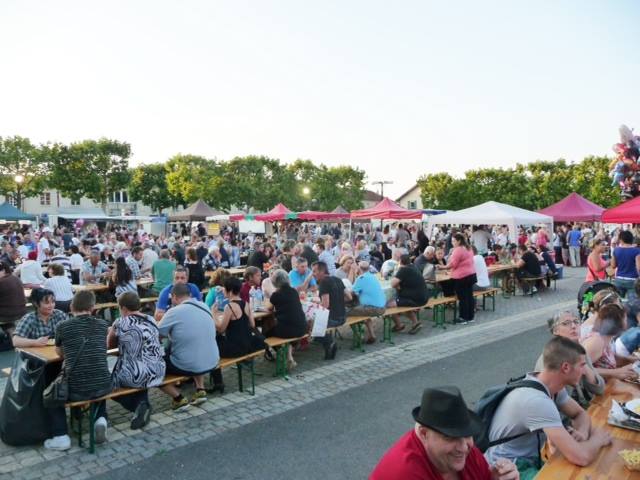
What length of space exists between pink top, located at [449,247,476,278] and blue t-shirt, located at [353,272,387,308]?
218 cm

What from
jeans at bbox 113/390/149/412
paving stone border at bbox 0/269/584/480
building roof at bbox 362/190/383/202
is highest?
building roof at bbox 362/190/383/202

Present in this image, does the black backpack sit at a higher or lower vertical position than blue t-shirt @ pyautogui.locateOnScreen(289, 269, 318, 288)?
lower

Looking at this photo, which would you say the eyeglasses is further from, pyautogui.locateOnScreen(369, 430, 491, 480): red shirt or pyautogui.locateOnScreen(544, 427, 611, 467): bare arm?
pyautogui.locateOnScreen(369, 430, 491, 480): red shirt

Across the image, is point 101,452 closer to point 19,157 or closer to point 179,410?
point 179,410

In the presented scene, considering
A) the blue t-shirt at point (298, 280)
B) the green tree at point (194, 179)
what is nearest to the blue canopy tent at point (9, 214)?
the blue t-shirt at point (298, 280)

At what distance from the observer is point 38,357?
464cm

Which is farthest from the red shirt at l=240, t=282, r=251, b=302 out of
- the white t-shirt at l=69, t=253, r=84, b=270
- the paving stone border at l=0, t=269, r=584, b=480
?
the white t-shirt at l=69, t=253, r=84, b=270

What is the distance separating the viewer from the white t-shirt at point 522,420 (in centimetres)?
281

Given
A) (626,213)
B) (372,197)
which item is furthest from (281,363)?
(372,197)

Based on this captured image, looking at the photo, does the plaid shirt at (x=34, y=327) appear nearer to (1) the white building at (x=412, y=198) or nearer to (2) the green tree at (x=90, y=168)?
(2) the green tree at (x=90, y=168)

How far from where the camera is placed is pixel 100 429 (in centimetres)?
470

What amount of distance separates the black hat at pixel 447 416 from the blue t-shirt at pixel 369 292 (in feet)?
20.3

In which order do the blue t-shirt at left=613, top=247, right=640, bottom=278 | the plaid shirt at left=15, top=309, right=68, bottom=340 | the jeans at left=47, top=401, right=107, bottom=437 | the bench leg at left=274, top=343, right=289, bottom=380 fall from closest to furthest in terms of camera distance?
the jeans at left=47, top=401, right=107, bottom=437, the plaid shirt at left=15, top=309, right=68, bottom=340, the bench leg at left=274, top=343, right=289, bottom=380, the blue t-shirt at left=613, top=247, right=640, bottom=278

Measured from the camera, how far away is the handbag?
Result: 14.5 ft
